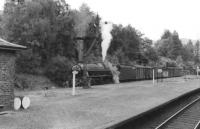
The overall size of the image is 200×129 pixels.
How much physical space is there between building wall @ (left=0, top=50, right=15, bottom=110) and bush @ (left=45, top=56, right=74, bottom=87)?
14712 millimetres

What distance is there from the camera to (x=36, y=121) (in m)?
9.28

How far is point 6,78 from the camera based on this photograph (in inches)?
439

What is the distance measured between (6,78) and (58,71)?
15.3 metres

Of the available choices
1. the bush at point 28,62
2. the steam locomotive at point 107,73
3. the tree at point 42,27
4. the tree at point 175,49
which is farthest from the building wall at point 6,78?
the tree at point 175,49

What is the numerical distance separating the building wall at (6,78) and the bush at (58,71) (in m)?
14.7

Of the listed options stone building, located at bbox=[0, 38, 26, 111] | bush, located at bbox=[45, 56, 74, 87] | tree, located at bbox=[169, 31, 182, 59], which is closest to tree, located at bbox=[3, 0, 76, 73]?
bush, located at bbox=[45, 56, 74, 87]

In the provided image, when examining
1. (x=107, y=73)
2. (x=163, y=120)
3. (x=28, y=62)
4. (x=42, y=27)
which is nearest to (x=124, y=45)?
(x=107, y=73)

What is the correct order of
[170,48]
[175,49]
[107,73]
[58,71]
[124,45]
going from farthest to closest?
[170,48] → [175,49] → [124,45] → [107,73] → [58,71]

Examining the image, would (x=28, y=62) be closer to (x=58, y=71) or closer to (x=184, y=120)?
(x=58, y=71)

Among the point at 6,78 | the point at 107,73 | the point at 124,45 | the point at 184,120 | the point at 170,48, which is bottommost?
the point at 184,120

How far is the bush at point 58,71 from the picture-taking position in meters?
26.3

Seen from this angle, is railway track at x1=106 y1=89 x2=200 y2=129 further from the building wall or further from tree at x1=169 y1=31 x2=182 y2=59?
tree at x1=169 y1=31 x2=182 y2=59

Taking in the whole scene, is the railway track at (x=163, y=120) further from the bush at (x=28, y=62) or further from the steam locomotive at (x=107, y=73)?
the bush at (x=28, y=62)

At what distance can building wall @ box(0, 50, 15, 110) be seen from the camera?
10.9 meters
